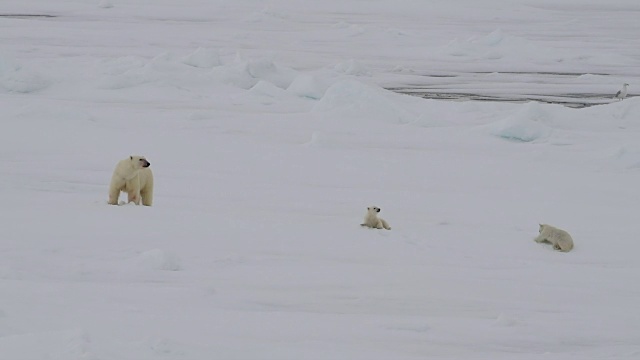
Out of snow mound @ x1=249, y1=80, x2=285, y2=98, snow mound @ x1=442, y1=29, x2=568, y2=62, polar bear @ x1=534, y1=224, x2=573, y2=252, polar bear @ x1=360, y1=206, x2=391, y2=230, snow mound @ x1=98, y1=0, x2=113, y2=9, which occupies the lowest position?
polar bear @ x1=534, y1=224, x2=573, y2=252

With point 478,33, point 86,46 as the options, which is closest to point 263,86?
point 86,46

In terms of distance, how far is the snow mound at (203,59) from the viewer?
536 inches

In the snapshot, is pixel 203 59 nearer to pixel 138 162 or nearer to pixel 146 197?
pixel 146 197

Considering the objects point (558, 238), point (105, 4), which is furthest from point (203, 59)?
point (105, 4)

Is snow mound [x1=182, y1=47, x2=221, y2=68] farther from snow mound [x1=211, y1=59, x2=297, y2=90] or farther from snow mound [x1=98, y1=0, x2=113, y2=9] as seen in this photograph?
snow mound [x1=98, y1=0, x2=113, y2=9]

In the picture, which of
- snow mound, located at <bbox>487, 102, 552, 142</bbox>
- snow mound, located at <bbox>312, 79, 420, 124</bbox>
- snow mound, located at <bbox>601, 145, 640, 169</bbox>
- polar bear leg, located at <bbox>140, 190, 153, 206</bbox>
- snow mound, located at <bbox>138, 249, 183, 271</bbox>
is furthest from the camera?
snow mound, located at <bbox>312, 79, 420, 124</bbox>

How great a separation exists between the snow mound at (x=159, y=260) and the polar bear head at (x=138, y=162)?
109 cm

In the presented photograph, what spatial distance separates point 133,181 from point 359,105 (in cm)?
530

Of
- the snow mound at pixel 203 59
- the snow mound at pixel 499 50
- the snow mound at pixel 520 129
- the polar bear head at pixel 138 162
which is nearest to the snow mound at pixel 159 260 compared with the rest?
the polar bear head at pixel 138 162

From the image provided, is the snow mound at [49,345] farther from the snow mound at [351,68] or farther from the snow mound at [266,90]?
the snow mound at [351,68]

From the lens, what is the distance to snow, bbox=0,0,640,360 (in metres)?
3.69

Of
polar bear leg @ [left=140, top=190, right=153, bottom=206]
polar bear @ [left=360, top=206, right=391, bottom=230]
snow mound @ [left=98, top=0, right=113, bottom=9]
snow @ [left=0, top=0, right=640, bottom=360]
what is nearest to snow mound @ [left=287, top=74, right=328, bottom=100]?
snow @ [left=0, top=0, right=640, bottom=360]

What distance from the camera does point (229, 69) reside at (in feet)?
42.9

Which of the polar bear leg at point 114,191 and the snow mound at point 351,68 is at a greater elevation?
the snow mound at point 351,68
